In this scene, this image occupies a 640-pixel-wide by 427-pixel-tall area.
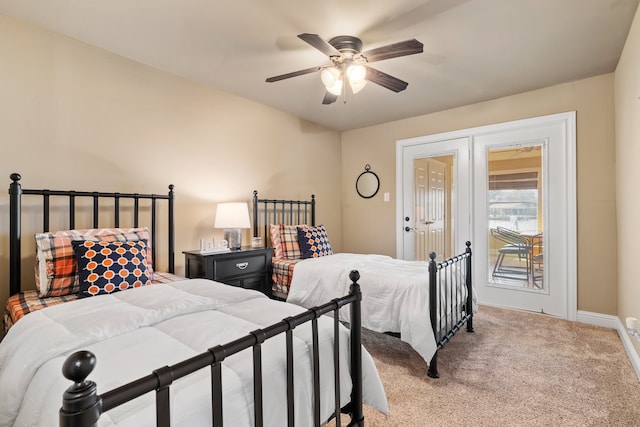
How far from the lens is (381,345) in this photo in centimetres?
272

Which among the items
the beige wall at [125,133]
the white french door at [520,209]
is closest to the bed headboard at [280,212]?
the beige wall at [125,133]

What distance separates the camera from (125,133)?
2.72 metres

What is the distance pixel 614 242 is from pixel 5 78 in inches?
203

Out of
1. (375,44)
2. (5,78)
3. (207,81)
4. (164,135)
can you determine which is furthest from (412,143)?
(5,78)

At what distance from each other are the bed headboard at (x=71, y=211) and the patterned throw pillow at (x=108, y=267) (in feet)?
1.45

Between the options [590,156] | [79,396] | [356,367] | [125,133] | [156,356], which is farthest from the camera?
[590,156]

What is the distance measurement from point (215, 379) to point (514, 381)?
2112 mm

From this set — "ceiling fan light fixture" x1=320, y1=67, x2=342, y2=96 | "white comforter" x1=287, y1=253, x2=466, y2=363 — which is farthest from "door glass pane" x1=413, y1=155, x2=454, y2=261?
"ceiling fan light fixture" x1=320, y1=67, x2=342, y2=96

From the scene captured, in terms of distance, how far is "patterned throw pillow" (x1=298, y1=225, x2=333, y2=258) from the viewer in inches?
142

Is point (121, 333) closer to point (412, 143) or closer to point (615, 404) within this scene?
point (615, 404)

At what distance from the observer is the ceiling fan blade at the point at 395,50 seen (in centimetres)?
197

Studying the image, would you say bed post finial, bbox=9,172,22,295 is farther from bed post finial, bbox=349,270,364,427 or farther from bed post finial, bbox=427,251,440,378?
bed post finial, bbox=427,251,440,378

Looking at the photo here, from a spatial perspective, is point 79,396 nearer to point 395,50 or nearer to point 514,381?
point 395,50

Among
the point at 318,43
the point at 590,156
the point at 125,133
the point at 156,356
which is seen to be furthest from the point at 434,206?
the point at 156,356
